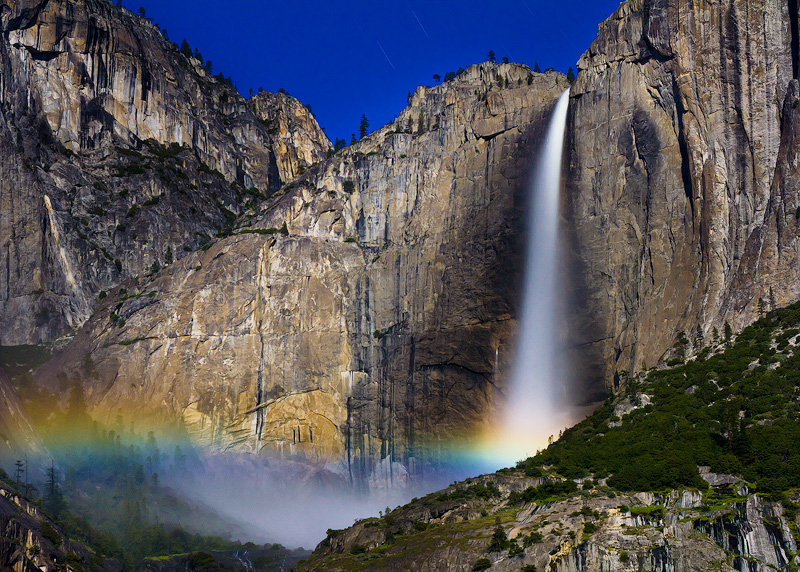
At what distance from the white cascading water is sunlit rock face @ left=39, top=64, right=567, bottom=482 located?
2148 millimetres

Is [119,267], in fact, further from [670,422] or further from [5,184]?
[670,422]

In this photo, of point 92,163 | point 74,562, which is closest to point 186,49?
point 92,163

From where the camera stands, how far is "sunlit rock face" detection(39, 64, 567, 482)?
113688 mm

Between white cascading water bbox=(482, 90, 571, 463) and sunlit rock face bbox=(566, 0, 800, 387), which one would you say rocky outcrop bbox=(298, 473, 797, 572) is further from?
white cascading water bbox=(482, 90, 571, 463)

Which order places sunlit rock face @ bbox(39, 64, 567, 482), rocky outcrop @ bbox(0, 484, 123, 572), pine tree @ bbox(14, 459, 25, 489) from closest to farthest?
rocky outcrop @ bbox(0, 484, 123, 572) → sunlit rock face @ bbox(39, 64, 567, 482) → pine tree @ bbox(14, 459, 25, 489)

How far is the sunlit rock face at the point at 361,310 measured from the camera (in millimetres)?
113688

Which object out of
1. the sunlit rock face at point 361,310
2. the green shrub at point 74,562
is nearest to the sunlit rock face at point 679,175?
the sunlit rock face at point 361,310

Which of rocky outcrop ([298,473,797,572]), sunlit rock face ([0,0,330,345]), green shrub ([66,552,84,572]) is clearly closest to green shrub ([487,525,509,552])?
rocky outcrop ([298,473,797,572])

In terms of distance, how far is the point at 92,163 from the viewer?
150m

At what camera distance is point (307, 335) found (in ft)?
410

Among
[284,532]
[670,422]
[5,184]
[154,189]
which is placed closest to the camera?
[670,422]

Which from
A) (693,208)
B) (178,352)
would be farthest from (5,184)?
(693,208)

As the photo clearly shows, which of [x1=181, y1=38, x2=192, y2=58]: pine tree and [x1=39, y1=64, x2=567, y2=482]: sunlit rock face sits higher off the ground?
[x1=181, y1=38, x2=192, y2=58]: pine tree

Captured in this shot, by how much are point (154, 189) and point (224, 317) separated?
109 feet
